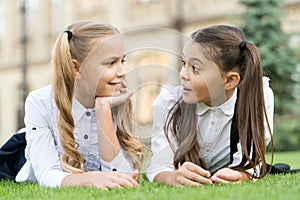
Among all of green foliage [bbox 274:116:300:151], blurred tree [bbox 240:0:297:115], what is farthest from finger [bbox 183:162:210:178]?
blurred tree [bbox 240:0:297:115]

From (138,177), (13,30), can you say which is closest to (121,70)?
(138,177)

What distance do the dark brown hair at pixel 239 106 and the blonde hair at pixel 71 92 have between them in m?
0.19

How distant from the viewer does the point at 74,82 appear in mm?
2955

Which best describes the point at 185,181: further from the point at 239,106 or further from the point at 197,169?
the point at 239,106

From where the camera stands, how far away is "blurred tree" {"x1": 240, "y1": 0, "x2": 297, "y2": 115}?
462 inches

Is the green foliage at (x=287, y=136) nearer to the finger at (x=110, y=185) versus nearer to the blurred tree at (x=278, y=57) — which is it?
the blurred tree at (x=278, y=57)

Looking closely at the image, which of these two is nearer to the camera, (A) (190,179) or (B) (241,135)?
(A) (190,179)

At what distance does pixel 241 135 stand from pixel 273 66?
915 cm

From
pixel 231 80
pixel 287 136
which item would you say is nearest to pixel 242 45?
pixel 231 80

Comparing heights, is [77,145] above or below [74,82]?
below

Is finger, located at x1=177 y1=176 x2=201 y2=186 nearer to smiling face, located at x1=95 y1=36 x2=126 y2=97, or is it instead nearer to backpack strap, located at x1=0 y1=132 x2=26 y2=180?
smiling face, located at x1=95 y1=36 x2=126 y2=97

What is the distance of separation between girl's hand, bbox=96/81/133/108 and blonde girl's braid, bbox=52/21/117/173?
0.14m

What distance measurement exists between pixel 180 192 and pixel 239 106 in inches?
24.3

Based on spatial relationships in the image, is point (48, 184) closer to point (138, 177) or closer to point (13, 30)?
point (138, 177)
